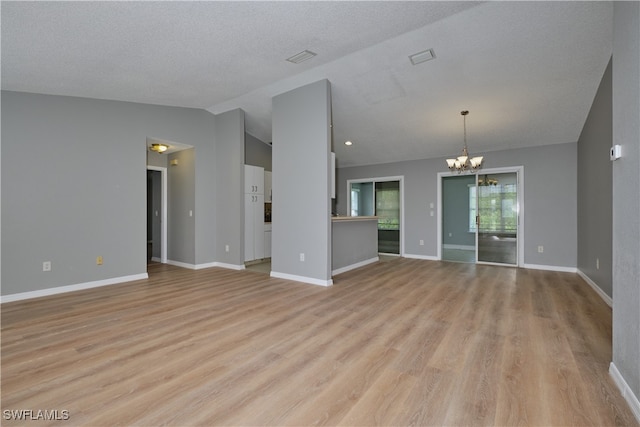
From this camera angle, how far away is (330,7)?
107 inches

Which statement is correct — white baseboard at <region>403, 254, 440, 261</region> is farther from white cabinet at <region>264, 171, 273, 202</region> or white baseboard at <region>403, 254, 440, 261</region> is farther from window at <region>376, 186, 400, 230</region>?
white cabinet at <region>264, 171, 273, 202</region>

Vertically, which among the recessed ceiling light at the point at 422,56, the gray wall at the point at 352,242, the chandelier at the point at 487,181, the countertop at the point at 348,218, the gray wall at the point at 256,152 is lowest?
the gray wall at the point at 352,242

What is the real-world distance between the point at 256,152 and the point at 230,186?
1.53 metres

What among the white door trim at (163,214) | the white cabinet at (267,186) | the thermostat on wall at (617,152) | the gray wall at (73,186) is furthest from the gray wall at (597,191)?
the white door trim at (163,214)

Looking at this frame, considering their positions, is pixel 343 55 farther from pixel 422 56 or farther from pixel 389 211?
pixel 389 211

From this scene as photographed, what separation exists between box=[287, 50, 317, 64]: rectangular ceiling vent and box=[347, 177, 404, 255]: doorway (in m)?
4.36

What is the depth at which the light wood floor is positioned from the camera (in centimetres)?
154

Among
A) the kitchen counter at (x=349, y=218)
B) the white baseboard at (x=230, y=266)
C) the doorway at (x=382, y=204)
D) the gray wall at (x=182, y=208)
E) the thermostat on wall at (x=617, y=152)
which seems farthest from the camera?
the doorway at (x=382, y=204)

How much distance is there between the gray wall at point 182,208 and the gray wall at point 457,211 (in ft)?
24.5

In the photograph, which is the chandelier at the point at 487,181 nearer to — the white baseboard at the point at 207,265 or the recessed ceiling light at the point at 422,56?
the recessed ceiling light at the point at 422,56

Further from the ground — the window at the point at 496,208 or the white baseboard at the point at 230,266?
the window at the point at 496,208

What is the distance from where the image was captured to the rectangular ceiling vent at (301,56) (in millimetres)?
3555

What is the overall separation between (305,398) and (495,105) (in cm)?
498

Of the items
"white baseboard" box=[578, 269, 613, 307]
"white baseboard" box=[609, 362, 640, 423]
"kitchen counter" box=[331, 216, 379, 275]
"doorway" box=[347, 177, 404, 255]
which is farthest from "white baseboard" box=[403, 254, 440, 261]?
"white baseboard" box=[609, 362, 640, 423]
